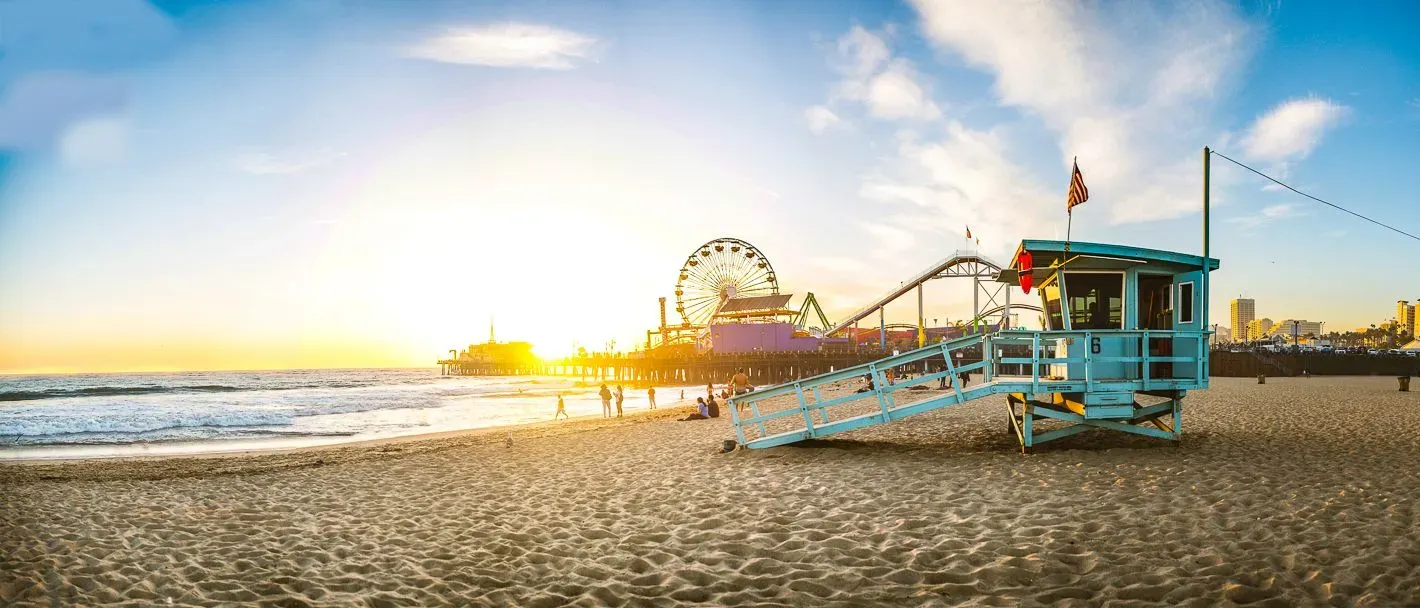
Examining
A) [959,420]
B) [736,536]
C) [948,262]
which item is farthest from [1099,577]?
[948,262]

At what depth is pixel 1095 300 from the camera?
36.8ft

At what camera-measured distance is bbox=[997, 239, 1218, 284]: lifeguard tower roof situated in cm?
1059

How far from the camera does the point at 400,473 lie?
10.7 metres

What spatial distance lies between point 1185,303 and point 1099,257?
5.18ft

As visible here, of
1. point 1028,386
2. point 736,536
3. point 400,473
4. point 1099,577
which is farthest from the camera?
point 400,473

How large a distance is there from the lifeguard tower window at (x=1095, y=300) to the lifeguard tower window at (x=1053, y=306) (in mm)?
208

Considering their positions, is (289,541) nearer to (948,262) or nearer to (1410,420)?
(1410,420)

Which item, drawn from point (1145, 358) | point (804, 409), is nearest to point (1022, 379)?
point (1145, 358)

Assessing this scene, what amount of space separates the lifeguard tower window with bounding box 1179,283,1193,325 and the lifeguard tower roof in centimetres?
28

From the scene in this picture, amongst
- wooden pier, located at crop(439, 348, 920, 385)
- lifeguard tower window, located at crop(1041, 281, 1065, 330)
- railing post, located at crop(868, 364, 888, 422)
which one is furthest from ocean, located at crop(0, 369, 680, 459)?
wooden pier, located at crop(439, 348, 920, 385)

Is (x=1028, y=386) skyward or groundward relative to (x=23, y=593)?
skyward

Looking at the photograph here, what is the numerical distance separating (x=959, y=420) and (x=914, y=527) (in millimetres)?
9575

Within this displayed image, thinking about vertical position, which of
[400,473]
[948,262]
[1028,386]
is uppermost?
[948,262]

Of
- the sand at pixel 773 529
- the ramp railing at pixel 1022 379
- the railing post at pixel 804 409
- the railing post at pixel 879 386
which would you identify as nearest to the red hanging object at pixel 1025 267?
the ramp railing at pixel 1022 379
